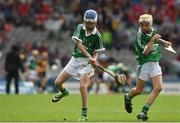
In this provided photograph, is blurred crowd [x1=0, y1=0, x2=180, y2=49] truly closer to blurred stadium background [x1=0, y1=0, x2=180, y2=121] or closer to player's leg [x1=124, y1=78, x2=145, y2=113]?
blurred stadium background [x1=0, y1=0, x2=180, y2=121]

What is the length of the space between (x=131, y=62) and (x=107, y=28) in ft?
8.42

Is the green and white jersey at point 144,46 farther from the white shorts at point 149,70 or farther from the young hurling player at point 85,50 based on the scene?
the young hurling player at point 85,50

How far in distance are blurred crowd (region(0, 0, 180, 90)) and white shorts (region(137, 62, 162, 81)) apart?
78.0 feet

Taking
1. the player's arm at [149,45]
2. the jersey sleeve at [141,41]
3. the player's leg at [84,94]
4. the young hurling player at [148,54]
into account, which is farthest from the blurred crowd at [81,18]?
the player's arm at [149,45]

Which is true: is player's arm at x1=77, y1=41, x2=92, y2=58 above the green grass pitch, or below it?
above

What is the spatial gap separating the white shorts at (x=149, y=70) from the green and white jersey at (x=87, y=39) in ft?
3.92

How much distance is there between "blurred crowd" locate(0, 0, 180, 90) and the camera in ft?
141

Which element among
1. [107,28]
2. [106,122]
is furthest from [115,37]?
[106,122]

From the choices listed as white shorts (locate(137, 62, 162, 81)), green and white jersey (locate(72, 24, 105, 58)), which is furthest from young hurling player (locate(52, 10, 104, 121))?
white shorts (locate(137, 62, 162, 81))

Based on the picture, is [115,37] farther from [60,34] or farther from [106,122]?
[106,122]

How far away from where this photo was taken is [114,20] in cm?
4438

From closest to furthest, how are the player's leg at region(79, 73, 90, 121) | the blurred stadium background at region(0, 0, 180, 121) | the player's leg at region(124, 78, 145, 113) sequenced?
the player's leg at region(79, 73, 90, 121)
the player's leg at region(124, 78, 145, 113)
the blurred stadium background at region(0, 0, 180, 121)

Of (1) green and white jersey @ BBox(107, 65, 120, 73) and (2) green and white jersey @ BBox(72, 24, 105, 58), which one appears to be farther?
(1) green and white jersey @ BBox(107, 65, 120, 73)

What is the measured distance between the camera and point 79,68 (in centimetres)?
1831
